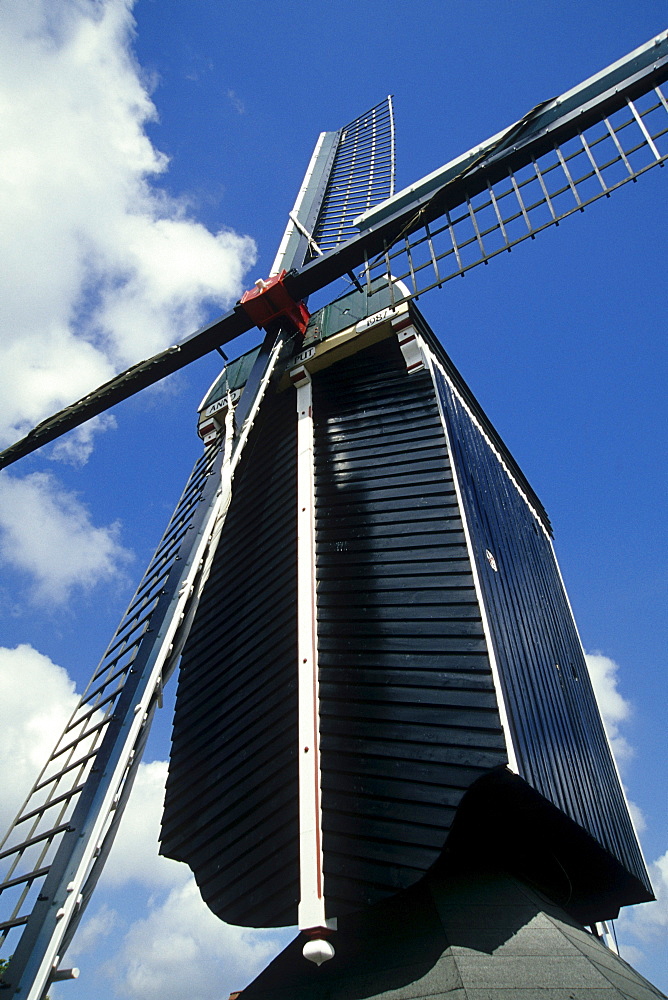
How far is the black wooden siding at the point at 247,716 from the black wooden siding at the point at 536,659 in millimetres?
2044

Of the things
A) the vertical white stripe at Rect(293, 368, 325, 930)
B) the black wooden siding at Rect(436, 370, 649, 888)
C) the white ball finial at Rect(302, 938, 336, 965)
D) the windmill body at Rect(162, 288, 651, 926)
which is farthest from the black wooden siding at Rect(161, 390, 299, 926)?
the black wooden siding at Rect(436, 370, 649, 888)

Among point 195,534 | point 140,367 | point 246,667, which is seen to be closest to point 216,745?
point 246,667

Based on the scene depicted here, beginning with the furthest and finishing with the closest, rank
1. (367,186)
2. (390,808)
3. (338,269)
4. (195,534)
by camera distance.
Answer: (367,186), (338,269), (195,534), (390,808)

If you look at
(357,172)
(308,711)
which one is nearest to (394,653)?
(308,711)

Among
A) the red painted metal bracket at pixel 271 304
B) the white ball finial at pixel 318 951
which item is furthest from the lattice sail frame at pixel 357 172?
the white ball finial at pixel 318 951

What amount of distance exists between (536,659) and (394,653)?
272 centimetres

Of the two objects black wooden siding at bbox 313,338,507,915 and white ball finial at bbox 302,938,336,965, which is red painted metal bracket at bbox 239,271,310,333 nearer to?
black wooden siding at bbox 313,338,507,915

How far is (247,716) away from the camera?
258 inches

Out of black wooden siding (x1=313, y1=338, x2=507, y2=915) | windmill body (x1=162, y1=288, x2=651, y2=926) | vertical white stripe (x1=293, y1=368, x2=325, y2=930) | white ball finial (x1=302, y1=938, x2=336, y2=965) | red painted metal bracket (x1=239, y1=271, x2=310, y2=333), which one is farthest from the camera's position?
red painted metal bracket (x1=239, y1=271, x2=310, y2=333)

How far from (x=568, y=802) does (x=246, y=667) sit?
362cm

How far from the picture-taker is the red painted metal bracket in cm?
937

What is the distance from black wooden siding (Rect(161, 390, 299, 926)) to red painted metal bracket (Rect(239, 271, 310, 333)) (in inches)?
47.5

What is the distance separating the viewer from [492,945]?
191 inches

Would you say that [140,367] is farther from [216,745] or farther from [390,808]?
[390,808]
